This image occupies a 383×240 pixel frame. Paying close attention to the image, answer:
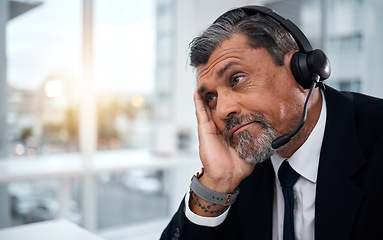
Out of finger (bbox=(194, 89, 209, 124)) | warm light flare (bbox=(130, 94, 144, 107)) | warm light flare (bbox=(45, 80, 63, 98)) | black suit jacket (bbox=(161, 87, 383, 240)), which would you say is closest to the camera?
black suit jacket (bbox=(161, 87, 383, 240))

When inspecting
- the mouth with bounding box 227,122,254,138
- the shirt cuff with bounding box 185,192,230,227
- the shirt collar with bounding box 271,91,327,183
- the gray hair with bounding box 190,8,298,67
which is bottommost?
the shirt cuff with bounding box 185,192,230,227

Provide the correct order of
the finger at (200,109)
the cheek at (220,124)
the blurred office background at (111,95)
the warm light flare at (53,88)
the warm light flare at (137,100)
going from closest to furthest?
the cheek at (220,124), the finger at (200,109), the blurred office background at (111,95), the warm light flare at (53,88), the warm light flare at (137,100)

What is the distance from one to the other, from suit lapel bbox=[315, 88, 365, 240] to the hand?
0.23 m

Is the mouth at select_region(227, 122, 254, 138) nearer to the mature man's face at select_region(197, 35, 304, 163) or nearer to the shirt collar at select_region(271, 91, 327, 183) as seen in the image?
the mature man's face at select_region(197, 35, 304, 163)

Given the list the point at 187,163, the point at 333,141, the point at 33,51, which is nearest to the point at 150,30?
the point at 33,51

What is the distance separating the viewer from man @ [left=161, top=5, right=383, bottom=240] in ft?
2.91

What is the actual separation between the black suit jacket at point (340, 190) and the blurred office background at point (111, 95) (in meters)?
1.68

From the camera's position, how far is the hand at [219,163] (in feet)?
3.31

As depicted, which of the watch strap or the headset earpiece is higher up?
the headset earpiece

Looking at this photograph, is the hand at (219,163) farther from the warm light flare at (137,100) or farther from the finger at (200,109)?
the warm light flare at (137,100)

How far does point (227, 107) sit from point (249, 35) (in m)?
0.22

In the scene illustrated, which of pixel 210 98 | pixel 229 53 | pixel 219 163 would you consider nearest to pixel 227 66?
pixel 229 53

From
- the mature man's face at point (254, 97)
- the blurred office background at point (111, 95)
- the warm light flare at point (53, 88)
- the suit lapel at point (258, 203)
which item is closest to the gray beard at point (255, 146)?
the mature man's face at point (254, 97)

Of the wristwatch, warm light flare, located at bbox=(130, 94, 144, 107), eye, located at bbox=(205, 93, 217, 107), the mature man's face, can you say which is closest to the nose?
the mature man's face
